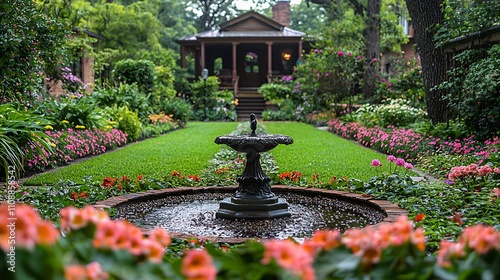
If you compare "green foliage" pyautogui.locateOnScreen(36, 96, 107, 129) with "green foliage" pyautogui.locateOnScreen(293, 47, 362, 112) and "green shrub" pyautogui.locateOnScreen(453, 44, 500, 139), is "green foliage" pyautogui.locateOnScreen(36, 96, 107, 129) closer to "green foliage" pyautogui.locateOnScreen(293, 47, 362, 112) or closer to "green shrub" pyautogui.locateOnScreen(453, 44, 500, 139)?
"green shrub" pyautogui.locateOnScreen(453, 44, 500, 139)

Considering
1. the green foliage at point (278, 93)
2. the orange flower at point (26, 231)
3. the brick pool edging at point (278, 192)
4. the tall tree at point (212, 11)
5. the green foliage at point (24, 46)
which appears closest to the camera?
the orange flower at point (26, 231)

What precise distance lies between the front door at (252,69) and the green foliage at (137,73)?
13980 millimetres

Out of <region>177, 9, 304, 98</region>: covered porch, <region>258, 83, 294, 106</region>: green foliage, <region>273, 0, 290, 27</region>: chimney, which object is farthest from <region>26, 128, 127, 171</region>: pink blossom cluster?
<region>273, 0, 290, 27</region>: chimney

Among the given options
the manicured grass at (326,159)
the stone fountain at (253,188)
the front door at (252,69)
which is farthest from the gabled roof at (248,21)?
the stone fountain at (253,188)

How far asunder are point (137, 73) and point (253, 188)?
1409cm

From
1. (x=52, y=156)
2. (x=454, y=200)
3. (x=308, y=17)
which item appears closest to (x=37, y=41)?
(x=52, y=156)

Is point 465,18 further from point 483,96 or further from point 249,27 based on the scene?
point 249,27

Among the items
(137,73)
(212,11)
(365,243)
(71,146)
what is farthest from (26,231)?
(212,11)

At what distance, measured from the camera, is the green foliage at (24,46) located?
8.77 meters

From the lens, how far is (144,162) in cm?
930

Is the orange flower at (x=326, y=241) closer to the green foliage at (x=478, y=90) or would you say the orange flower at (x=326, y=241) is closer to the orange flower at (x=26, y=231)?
the orange flower at (x=26, y=231)

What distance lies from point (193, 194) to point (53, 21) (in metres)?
5.07

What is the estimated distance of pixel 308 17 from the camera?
153 feet

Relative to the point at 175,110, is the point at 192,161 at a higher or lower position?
lower
